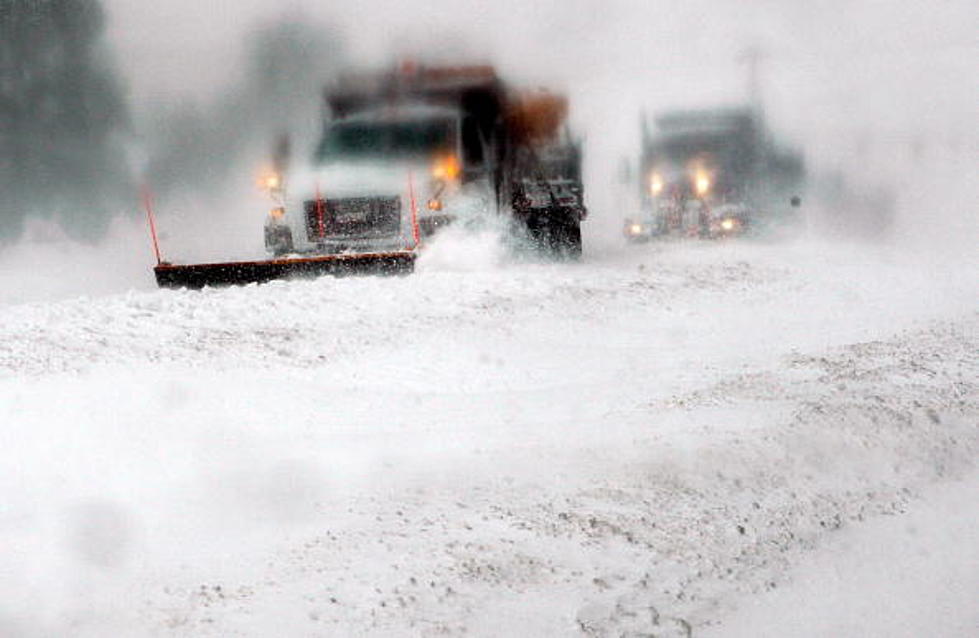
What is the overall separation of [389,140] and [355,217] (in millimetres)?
1349

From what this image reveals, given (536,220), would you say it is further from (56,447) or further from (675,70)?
(675,70)

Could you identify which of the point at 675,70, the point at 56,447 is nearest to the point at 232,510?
the point at 56,447

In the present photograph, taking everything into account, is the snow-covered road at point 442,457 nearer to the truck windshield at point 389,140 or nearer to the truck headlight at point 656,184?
the truck windshield at point 389,140

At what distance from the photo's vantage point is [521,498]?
3178 mm

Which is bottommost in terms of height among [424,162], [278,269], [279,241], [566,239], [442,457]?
[442,457]

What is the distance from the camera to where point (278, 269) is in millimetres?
7840

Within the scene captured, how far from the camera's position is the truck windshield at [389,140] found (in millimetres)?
9578

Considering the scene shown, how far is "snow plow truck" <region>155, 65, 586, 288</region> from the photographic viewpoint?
8.69 m

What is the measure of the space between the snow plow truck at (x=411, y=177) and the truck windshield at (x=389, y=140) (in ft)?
0.05

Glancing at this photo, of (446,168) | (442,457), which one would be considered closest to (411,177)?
(446,168)

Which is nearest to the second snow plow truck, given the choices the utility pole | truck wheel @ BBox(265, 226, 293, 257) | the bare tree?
the utility pole

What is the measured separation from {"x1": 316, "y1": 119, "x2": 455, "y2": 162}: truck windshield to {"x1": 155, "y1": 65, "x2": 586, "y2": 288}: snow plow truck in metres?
0.02

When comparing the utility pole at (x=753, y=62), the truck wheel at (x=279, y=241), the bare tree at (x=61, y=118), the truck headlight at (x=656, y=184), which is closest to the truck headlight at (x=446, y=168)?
the truck wheel at (x=279, y=241)

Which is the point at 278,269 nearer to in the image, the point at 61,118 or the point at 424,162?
the point at 424,162
